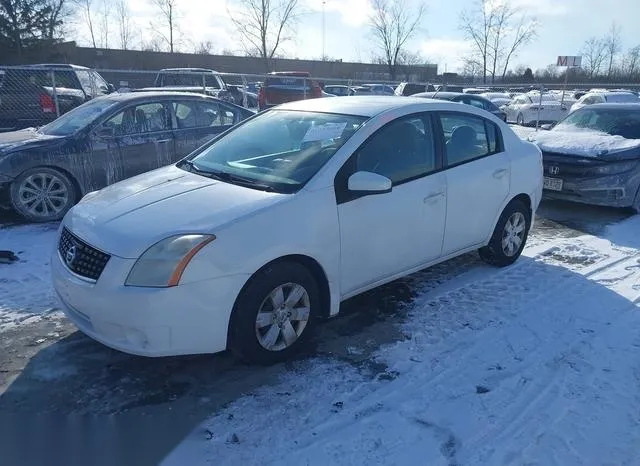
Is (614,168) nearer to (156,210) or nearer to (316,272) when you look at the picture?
(316,272)

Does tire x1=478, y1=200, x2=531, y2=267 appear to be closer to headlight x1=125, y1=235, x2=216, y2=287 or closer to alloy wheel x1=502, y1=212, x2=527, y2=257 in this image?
alloy wheel x1=502, y1=212, x2=527, y2=257

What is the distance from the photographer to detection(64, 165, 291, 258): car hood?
3072 millimetres

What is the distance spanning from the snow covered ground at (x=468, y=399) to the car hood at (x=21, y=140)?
5.24 m

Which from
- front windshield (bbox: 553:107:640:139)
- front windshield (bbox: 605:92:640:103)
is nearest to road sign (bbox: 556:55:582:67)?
front windshield (bbox: 605:92:640:103)

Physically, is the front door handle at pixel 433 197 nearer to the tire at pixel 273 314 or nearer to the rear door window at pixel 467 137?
the rear door window at pixel 467 137

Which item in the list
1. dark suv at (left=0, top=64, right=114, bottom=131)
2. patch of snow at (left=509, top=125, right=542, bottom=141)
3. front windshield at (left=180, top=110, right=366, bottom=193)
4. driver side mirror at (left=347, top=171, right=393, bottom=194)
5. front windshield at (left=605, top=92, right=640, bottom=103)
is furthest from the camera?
front windshield at (left=605, top=92, right=640, bottom=103)

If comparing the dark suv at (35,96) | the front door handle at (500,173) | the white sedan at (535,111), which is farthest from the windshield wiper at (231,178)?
the white sedan at (535,111)

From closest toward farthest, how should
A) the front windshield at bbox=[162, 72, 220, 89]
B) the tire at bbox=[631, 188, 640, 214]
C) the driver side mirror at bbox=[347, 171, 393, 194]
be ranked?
the driver side mirror at bbox=[347, 171, 393, 194], the tire at bbox=[631, 188, 640, 214], the front windshield at bbox=[162, 72, 220, 89]

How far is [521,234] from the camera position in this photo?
542cm

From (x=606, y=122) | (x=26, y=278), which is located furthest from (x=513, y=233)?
(x=26, y=278)

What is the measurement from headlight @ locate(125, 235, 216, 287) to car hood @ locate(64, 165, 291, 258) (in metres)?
0.06

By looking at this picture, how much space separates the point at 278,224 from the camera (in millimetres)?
3258

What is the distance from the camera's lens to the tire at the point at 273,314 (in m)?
3.19

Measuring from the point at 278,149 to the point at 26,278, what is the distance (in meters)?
2.77
